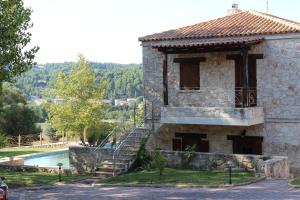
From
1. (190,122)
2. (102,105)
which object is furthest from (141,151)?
(102,105)

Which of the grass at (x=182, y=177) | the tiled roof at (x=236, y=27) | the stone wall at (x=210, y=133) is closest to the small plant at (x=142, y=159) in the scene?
the grass at (x=182, y=177)

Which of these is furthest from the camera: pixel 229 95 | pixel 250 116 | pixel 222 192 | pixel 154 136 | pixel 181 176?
pixel 154 136

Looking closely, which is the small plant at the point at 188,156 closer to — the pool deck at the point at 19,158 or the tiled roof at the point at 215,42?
the tiled roof at the point at 215,42

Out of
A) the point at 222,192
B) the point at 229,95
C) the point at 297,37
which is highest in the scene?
the point at 297,37

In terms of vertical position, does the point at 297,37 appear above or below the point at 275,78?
above

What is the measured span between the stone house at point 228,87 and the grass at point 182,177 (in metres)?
2.88

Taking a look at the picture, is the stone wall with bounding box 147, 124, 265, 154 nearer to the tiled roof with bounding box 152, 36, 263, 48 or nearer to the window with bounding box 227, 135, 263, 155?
the window with bounding box 227, 135, 263, 155

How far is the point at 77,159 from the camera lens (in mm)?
24797

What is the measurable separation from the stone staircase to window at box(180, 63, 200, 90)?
333 centimetres

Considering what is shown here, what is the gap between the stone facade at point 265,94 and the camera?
2302 cm

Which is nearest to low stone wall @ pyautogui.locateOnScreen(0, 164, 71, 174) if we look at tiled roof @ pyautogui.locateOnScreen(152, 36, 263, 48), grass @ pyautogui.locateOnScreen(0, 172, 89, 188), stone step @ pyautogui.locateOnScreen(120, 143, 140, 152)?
grass @ pyautogui.locateOnScreen(0, 172, 89, 188)

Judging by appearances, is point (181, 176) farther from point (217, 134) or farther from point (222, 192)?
point (217, 134)

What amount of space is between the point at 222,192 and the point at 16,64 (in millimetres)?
10124

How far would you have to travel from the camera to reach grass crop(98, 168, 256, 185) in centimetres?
1894
